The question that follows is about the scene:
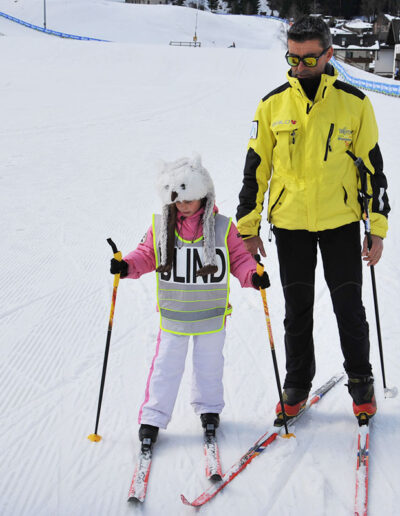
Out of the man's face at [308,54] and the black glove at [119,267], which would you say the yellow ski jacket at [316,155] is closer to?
the man's face at [308,54]

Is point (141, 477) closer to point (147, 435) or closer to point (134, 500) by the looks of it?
point (134, 500)

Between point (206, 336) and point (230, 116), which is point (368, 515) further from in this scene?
point (230, 116)

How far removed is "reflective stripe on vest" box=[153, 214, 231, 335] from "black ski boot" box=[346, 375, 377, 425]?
0.79 meters

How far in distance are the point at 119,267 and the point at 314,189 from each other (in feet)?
3.42

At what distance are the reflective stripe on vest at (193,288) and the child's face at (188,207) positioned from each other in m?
0.13

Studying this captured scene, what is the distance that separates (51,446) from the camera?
9.99ft

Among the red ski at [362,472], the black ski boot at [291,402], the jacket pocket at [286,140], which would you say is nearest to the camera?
the red ski at [362,472]

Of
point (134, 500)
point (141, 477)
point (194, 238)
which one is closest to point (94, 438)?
point (141, 477)

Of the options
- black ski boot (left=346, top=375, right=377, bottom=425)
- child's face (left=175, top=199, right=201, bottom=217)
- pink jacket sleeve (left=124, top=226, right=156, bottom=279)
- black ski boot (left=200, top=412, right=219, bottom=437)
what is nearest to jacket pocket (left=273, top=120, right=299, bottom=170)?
child's face (left=175, top=199, right=201, bottom=217)

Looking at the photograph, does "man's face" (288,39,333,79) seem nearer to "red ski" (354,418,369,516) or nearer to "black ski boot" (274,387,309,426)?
"black ski boot" (274,387,309,426)

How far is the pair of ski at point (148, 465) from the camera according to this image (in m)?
2.62

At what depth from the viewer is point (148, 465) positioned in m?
2.81

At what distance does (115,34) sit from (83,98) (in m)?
42.6

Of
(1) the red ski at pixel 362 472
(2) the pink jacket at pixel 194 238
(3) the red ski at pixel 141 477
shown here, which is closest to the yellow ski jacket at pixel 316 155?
(2) the pink jacket at pixel 194 238
